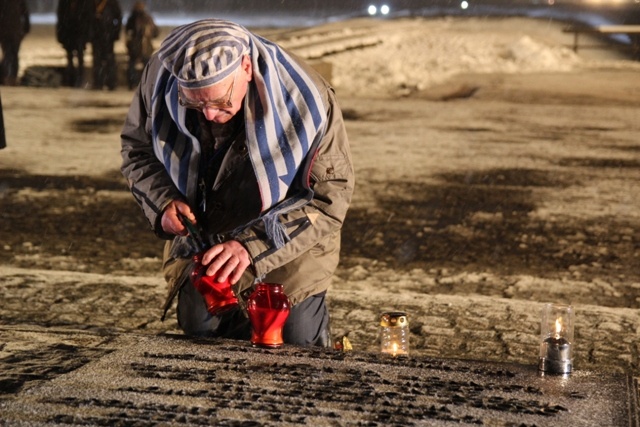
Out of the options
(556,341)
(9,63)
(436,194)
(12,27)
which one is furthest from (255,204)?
(9,63)

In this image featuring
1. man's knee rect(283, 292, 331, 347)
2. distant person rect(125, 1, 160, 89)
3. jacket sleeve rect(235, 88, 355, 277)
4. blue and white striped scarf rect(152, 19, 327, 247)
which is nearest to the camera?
blue and white striped scarf rect(152, 19, 327, 247)

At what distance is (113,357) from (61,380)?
11.0 inches

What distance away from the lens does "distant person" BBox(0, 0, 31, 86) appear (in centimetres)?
1288

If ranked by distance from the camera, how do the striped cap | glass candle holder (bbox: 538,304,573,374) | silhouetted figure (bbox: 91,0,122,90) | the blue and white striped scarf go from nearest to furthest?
glass candle holder (bbox: 538,304,573,374) < the striped cap < the blue and white striped scarf < silhouetted figure (bbox: 91,0,122,90)

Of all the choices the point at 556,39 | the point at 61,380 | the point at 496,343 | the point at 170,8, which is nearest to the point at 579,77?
the point at 556,39

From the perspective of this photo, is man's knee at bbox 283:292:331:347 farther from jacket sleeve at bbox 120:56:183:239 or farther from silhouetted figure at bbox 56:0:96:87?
silhouetted figure at bbox 56:0:96:87

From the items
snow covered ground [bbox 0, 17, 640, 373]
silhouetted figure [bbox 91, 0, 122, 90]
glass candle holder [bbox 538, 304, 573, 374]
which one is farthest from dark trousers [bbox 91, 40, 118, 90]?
glass candle holder [bbox 538, 304, 573, 374]

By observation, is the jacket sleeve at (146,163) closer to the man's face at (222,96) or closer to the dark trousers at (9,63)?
the man's face at (222,96)

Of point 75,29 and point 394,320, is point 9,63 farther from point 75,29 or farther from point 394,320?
point 394,320

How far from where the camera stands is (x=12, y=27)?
12.9m

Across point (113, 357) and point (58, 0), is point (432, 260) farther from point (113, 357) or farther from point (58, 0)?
point (58, 0)

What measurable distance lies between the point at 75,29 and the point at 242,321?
9.99 meters

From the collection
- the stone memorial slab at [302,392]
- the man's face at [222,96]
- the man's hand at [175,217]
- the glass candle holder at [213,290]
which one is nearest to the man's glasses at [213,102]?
the man's face at [222,96]

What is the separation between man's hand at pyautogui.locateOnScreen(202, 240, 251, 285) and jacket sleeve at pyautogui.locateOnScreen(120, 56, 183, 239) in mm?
322
